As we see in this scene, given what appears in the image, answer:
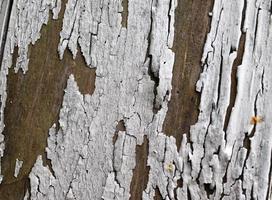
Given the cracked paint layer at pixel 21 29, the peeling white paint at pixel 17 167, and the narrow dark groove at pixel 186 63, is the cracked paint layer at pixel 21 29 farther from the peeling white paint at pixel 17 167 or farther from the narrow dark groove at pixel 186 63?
the narrow dark groove at pixel 186 63

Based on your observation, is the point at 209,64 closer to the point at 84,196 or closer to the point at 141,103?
the point at 141,103

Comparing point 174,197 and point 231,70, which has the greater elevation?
point 231,70

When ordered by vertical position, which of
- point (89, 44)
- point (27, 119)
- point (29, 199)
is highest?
point (89, 44)

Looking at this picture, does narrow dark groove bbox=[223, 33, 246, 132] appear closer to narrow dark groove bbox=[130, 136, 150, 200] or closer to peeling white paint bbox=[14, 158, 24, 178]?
narrow dark groove bbox=[130, 136, 150, 200]

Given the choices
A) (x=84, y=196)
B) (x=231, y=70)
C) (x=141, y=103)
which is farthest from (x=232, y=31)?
(x=84, y=196)

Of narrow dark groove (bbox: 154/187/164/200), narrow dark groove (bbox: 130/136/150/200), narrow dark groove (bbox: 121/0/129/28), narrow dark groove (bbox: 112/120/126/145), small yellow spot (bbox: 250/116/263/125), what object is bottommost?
narrow dark groove (bbox: 154/187/164/200)

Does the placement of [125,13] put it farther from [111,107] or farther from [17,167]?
[17,167]

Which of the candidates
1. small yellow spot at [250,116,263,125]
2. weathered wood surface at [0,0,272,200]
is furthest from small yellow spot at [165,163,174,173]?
small yellow spot at [250,116,263,125]
